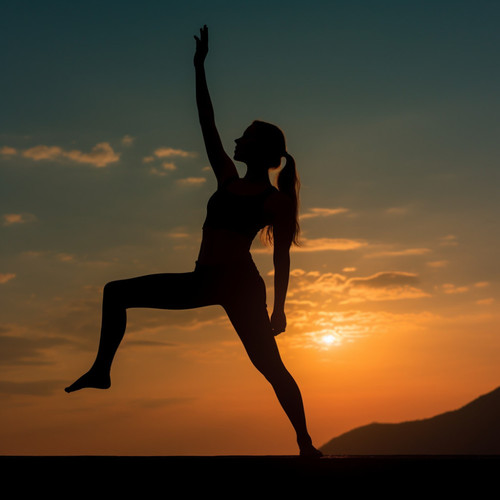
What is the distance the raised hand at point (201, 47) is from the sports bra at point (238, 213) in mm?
1500

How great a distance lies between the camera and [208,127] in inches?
279

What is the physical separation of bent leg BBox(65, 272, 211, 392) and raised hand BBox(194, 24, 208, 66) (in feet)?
7.73

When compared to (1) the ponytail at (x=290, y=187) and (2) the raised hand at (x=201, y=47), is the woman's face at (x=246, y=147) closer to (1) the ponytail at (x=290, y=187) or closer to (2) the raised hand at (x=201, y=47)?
(1) the ponytail at (x=290, y=187)

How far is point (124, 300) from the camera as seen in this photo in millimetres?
6262

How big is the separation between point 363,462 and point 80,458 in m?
2.23

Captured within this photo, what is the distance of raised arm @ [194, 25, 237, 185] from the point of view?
7.04 metres

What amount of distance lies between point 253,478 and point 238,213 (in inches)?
103

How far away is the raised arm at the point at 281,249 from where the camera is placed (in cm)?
663

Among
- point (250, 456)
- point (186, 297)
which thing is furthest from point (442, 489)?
point (186, 297)

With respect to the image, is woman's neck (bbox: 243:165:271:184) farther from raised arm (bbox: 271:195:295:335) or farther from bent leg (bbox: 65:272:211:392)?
bent leg (bbox: 65:272:211:392)

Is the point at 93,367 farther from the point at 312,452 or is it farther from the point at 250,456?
the point at 312,452

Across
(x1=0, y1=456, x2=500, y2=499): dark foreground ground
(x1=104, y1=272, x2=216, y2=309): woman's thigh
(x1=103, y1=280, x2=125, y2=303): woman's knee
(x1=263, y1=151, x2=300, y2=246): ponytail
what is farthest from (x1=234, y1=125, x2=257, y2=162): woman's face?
(x1=0, y1=456, x2=500, y2=499): dark foreground ground

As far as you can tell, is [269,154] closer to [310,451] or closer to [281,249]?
[281,249]

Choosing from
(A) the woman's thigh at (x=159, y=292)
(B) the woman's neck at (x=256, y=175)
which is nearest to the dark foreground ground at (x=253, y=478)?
(A) the woman's thigh at (x=159, y=292)
